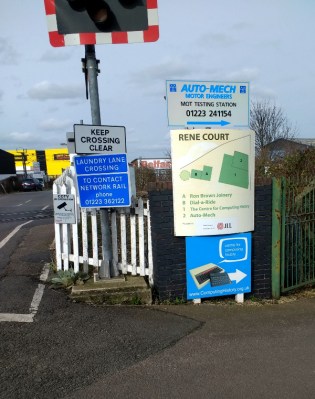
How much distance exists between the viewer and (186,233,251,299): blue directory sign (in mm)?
5125

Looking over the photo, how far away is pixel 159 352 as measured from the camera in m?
3.80

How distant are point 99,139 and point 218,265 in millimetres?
2353

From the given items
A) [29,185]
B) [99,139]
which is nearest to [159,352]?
[99,139]

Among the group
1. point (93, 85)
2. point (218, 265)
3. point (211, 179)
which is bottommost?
point (218, 265)

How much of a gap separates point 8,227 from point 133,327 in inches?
400

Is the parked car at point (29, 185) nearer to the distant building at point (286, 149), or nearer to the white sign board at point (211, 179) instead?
the distant building at point (286, 149)

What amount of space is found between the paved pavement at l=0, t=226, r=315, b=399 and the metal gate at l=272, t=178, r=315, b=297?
24.2 inches

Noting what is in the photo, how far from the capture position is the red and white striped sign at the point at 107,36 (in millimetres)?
4703

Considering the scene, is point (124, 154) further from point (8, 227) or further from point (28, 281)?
point (8, 227)

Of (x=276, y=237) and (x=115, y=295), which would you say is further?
(x=276, y=237)

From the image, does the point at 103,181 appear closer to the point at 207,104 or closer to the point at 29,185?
the point at 207,104

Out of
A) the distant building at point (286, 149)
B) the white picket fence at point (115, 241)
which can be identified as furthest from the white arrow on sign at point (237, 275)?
the distant building at point (286, 149)

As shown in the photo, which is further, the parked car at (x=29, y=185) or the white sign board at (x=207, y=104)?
the parked car at (x=29, y=185)

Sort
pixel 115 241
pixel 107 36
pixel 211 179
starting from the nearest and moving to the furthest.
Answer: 1. pixel 107 36
2. pixel 211 179
3. pixel 115 241
